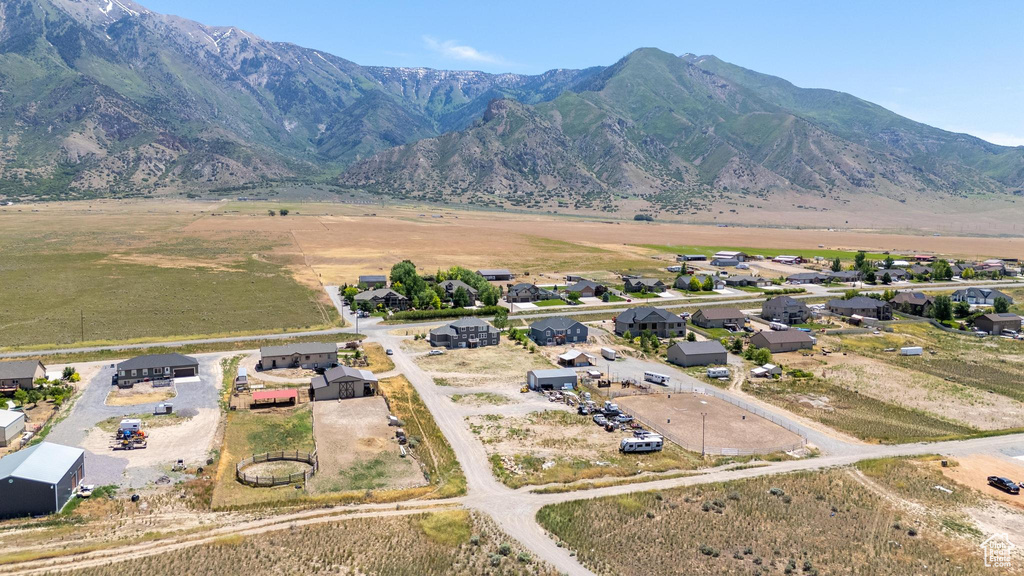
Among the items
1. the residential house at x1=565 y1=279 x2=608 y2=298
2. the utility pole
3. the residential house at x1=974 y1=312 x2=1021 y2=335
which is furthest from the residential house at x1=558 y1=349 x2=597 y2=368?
the residential house at x1=974 y1=312 x2=1021 y2=335

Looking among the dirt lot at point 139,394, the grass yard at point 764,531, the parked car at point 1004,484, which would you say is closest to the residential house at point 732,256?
the parked car at point 1004,484

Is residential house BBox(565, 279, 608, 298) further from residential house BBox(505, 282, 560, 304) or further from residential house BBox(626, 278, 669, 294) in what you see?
residential house BBox(626, 278, 669, 294)

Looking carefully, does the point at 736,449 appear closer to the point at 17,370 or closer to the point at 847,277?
the point at 17,370

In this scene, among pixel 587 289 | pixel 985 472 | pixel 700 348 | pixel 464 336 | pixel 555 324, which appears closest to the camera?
pixel 985 472

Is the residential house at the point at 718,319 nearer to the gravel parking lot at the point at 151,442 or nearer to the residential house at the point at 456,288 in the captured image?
the residential house at the point at 456,288

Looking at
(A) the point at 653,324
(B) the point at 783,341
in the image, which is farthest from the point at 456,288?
(B) the point at 783,341
